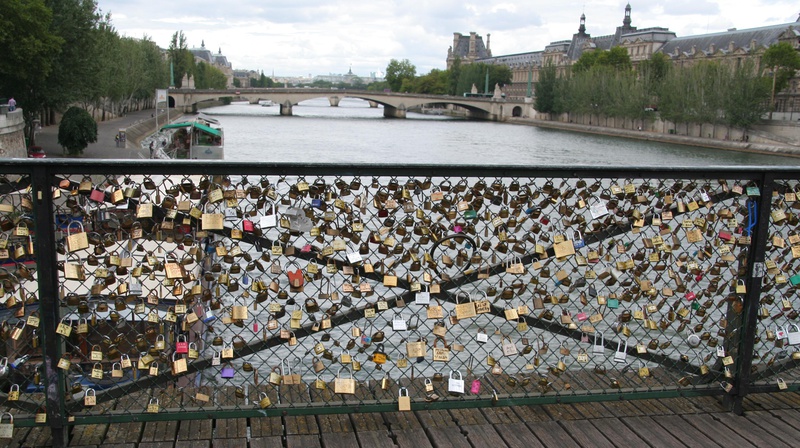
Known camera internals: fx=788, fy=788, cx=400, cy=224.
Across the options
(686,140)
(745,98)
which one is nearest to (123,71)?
(686,140)

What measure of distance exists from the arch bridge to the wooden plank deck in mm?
77826

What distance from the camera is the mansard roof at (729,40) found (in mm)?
69500

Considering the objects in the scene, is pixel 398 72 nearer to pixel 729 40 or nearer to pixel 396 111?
pixel 396 111

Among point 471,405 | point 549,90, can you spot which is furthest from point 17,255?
point 549,90

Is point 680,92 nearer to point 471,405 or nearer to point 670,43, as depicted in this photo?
point 670,43

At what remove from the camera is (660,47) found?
290ft

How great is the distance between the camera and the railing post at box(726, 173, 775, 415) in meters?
3.77

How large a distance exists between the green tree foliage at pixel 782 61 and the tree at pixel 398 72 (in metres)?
88.6

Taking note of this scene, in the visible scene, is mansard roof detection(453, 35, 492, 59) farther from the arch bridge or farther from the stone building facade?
the stone building facade

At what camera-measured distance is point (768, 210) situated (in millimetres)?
3764

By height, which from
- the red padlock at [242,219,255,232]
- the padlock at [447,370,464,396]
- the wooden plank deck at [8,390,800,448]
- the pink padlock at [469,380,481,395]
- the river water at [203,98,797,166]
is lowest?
the river water at [203,98,797,166]

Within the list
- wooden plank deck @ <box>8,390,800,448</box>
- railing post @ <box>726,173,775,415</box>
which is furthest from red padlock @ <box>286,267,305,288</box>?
railing post @ <box>726,173,775,415</box>

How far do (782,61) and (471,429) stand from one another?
206 ft

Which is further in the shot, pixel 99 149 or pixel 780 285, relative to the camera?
pixel 99 149
